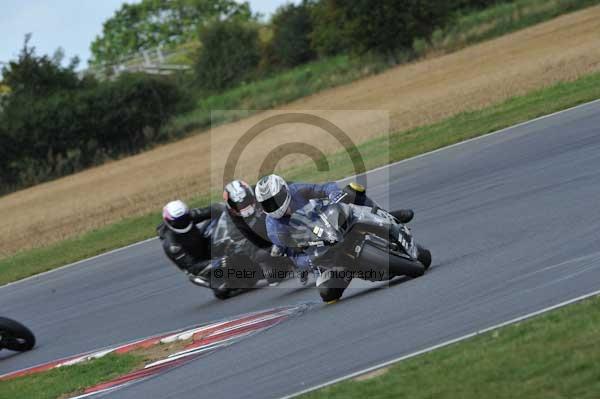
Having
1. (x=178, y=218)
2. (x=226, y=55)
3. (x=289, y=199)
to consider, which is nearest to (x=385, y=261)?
(x=289, y=199)

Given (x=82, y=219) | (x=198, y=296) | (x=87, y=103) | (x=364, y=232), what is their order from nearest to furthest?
(x=364, y=232)
(x=198, y=296)
(x=82, y=219)
(x=87, y=103)

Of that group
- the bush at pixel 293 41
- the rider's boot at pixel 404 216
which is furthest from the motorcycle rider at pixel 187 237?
the bush at pixel 293 41

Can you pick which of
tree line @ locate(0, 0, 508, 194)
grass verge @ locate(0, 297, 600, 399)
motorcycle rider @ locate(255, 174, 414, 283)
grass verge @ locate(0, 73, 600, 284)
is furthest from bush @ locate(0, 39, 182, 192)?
grass verge @ locate(0, 297, 600, 399)

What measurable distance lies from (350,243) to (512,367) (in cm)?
380

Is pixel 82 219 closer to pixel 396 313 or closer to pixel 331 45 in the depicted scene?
pixel 396 313

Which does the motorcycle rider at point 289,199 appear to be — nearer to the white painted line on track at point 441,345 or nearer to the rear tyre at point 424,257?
the rear tyre at point 424,257

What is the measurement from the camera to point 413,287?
32.9 ft

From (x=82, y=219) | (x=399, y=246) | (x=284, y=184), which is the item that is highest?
(x=284, y=184)

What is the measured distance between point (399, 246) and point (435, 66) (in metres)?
34.8

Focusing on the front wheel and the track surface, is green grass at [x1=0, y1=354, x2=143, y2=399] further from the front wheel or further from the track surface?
the front wheel

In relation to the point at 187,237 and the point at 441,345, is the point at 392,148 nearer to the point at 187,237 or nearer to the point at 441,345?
the point at 187,237

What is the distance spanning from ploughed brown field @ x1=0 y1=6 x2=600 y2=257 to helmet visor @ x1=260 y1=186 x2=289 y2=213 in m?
14.4

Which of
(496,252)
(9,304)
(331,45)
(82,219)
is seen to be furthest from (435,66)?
(496,252)

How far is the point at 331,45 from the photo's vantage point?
5581 centimetres
